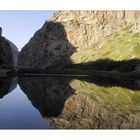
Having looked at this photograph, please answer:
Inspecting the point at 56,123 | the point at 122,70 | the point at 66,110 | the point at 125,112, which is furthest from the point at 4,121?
the point at 122,70

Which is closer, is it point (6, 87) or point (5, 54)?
point (6, 87)

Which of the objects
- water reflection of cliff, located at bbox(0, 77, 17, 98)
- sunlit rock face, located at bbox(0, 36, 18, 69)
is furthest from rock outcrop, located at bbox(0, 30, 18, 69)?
water reflection of cliff, located at bbox(0, 77, 17, 98)


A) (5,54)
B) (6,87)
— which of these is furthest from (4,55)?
(6,87)

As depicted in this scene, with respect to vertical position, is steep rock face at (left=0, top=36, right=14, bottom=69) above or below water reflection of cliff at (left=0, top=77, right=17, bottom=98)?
below

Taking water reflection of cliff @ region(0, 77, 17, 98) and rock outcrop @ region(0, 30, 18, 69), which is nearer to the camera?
water reflection of cliff @ region(0, 77, 17, 98)

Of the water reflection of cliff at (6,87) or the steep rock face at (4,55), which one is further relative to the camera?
the steep rock face at (4,55)

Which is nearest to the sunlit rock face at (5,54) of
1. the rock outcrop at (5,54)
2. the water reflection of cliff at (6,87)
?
the rock outcrop at (5,54)

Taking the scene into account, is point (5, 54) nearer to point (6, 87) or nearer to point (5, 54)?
point (5, 54)

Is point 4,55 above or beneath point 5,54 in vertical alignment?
above

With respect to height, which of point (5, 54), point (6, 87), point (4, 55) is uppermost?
point (6, 87)

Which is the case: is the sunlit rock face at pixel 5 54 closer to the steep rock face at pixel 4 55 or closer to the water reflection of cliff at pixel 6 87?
the steep rock face at pixel 4 55

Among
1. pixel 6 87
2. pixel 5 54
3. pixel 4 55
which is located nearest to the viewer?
pixel 6 87

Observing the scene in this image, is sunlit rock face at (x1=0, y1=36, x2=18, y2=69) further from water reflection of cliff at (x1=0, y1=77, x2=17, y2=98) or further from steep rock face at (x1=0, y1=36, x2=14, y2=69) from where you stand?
water reflection of cliff at (x1=0, y1=77, x2=17, y2=98)
